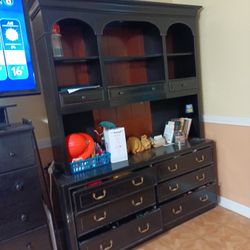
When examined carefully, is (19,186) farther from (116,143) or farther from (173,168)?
(173,168)

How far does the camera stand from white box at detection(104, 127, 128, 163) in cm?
187

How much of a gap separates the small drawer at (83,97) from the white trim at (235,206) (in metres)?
1.45

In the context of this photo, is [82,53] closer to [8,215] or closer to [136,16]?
[136,16]

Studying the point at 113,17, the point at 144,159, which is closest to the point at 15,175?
the point at 144,159

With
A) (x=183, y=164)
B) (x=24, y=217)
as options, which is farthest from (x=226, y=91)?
(x=24, y=217)

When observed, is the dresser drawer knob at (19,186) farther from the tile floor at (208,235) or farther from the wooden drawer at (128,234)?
the tile floor at (208,235)

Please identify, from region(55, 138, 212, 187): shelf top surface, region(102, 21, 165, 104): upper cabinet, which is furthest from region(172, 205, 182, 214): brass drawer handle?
region(102, 21, 165, 104): upper cabinet

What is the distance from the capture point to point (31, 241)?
4.79 ft

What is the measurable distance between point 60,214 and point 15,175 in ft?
1.67

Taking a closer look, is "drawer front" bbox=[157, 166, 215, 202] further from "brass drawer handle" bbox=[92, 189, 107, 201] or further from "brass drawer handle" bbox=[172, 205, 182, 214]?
"brass drawer handle" bbox=[92, 189, 107, 201]

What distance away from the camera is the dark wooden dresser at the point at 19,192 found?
1351mm

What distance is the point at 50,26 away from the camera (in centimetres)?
162

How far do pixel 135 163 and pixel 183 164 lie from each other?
0.47 metres

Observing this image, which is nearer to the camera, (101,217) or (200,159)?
(101,217)
